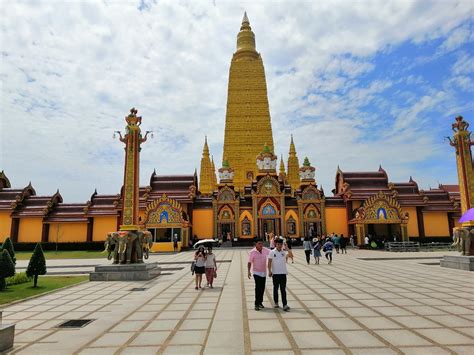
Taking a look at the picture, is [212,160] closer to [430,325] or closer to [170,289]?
[170,289]

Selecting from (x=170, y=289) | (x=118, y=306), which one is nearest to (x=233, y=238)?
(x=170, y=289)

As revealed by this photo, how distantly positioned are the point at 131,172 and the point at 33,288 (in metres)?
6.53

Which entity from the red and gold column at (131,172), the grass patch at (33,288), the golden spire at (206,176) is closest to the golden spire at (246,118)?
the golden spire at (206,176)

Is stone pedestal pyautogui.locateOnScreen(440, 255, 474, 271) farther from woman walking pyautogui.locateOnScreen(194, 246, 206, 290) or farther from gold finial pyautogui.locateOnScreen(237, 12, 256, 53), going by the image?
gold finial pyautogui.locateOnScreen(237, 12, 256, 53)

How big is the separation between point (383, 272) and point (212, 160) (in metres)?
43.0

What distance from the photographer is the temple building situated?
115 feet

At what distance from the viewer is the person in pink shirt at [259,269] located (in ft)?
26.5

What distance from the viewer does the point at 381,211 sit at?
34625mm

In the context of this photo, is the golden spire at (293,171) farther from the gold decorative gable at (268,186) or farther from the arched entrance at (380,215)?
the arched entrance at (380,215)

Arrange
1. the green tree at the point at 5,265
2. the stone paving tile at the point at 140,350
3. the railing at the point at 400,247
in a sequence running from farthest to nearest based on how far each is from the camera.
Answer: the railing at the point at 400,247 < the green tree at the point at 5,265 < the stone paving tile at the point at 140,350

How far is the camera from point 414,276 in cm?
1353

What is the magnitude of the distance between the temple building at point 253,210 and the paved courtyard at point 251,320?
23866 millimetres

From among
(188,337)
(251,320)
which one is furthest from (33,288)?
(251,320)

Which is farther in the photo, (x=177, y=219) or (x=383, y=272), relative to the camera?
(x=177, y=219)
